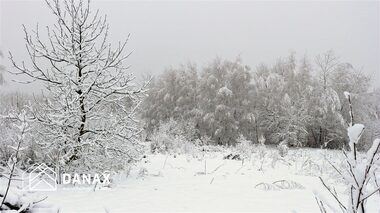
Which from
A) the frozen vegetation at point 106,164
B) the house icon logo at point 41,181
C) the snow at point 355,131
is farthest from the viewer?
the house icon logo at point 41,181

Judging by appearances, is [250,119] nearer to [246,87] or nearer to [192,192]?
[246,87]

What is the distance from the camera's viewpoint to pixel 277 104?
96.9 ft

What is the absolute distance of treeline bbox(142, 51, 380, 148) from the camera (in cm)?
2769

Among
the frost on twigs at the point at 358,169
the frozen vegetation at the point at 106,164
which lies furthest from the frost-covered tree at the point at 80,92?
the frost on twigs at the point at 358,169

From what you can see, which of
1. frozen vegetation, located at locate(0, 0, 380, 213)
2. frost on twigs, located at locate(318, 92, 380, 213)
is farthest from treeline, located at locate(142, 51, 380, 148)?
frost on twigs, located at locate(318, 92, 380, 213)

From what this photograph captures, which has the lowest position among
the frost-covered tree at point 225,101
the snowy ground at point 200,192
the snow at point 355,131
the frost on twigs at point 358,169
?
the snowy ground at point 200,192

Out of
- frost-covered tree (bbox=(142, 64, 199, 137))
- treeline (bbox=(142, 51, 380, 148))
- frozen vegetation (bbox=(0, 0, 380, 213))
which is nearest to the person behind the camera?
frozen vegetation (bbox=(0, 0, 380, 213))

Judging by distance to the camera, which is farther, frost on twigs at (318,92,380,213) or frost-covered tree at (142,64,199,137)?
frost-covered tree at (142,64,199,137)

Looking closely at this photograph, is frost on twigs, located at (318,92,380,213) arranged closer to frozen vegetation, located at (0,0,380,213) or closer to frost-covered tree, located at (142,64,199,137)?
frozen vegetation, located at (0,0,380,213)

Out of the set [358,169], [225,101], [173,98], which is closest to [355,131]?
[358,169]

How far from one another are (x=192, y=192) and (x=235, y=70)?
24.6 metres

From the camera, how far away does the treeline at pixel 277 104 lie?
27688 millimetres

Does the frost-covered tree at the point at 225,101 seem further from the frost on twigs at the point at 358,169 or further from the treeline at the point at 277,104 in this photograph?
the frost on twigs at the point at 358,169

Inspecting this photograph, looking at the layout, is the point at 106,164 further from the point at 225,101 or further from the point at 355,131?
the point at 225,101
